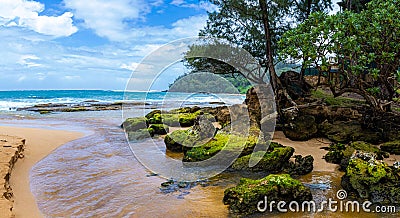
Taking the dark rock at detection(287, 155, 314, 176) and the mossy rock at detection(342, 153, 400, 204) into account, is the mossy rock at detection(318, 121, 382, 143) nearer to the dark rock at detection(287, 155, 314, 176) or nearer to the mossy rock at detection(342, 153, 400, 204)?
the dark rock at detection(287, 155, 314, 176)

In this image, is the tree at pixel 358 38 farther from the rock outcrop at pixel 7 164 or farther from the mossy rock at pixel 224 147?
the rock outcrop at pixel 7 164

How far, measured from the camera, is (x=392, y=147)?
29.9 feet

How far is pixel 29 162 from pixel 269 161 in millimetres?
6314

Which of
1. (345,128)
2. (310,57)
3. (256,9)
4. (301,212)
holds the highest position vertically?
(256,9)

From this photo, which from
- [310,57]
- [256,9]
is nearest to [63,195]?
[310,57]

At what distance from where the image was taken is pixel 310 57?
909 cm

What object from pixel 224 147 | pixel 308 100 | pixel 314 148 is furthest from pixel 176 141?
pixel 308 100

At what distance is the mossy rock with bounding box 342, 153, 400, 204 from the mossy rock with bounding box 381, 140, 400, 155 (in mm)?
3185

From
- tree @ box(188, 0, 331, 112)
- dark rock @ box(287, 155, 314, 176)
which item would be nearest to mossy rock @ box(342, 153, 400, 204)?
dark rock @ box(287, 155, 314, 176)

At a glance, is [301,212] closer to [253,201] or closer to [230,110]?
[253,201]

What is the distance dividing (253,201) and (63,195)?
11.9ft

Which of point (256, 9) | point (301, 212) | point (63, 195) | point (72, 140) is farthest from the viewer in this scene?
point (256, 9)

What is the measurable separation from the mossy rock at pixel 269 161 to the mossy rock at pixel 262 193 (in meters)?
1.84

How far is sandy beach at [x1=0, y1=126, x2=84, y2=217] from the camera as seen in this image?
5.40m
